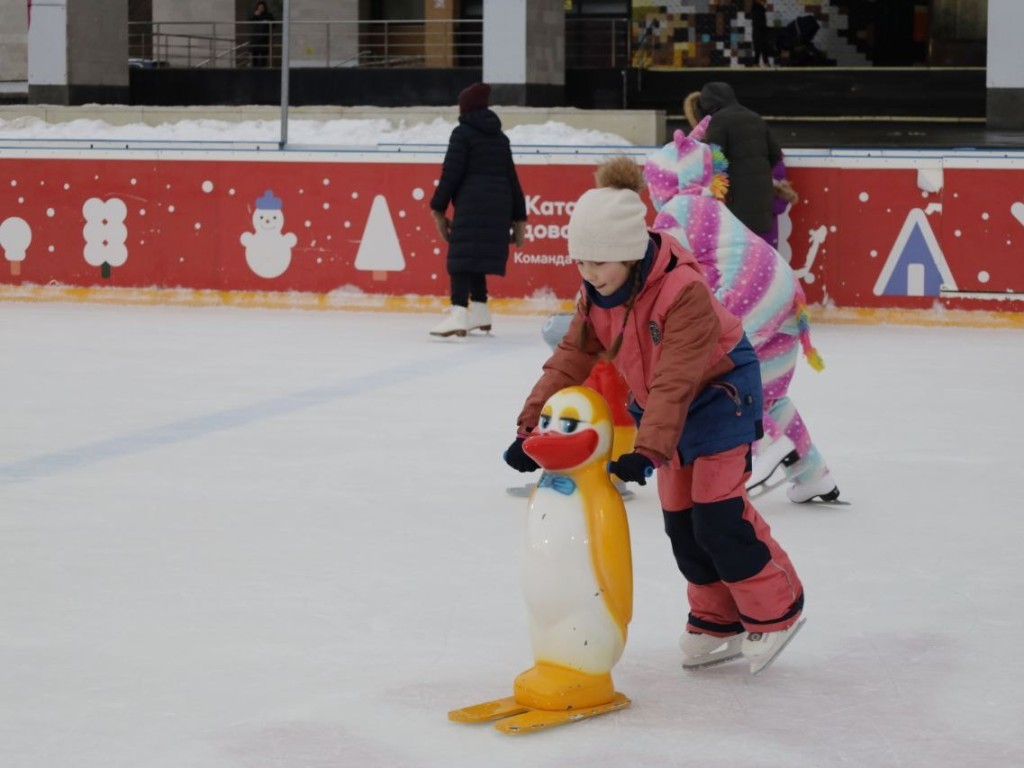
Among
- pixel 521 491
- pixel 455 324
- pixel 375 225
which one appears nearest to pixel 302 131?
pixel 375 225

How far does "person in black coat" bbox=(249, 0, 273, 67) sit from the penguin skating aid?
2032 cm

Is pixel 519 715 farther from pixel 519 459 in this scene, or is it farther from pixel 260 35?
pixel 260 35

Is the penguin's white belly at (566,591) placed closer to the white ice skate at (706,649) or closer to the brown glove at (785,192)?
the white ice skate at (706,649)

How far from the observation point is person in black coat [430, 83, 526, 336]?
9.22 m

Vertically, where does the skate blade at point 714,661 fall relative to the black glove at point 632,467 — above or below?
below

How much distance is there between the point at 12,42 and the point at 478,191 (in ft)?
60.5

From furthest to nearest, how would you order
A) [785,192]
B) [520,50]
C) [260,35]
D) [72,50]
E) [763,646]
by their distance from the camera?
[260,35] < [72,50] < [520,50] < [785,192] < [763,646]

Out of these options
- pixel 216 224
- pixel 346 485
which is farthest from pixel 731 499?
pixel 216 224

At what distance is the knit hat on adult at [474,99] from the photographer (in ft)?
30.2

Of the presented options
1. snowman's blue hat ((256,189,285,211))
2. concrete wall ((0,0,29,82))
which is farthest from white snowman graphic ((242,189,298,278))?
concrete wall ((0,0,29,82))

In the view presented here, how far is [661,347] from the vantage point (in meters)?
3.04

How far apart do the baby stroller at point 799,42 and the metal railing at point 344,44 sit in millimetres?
2221

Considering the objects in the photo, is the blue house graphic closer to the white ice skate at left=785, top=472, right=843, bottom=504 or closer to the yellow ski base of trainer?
the white ice skate at left=785, top=472, right=843, bottom=504

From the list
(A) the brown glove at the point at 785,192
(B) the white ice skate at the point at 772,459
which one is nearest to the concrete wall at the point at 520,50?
(A) the brown glove at the point at 785,192
